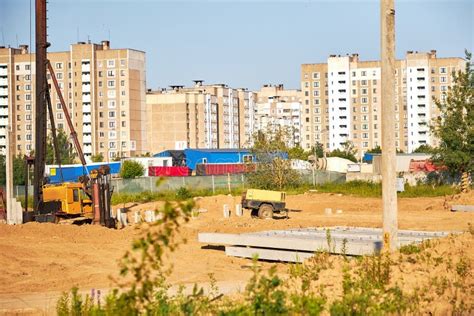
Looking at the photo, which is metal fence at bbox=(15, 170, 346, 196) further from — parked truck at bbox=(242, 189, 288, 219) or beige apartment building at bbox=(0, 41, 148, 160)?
beige apartment building at bbox=(0, 41, 148, 160)

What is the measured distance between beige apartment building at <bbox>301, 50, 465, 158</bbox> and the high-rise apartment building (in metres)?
15.4

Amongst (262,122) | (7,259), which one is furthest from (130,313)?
(262,122)

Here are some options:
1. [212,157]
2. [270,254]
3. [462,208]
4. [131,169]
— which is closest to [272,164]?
[131,169]

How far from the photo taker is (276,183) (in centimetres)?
5694

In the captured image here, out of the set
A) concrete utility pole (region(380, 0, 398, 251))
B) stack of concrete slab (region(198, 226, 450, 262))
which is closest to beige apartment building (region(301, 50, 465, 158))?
stack of concrete slab (region(198, 226, 450, 262))

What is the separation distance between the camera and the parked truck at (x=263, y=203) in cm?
3628

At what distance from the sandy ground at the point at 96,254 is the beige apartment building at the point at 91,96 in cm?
8320

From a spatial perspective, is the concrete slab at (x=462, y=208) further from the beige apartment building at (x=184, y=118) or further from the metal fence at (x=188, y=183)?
the beige apartment building at (x=184, y=118)

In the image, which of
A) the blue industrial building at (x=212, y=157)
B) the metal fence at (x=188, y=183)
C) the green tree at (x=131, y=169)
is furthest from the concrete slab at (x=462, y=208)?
the blue industrial building at (x=212, y=157)

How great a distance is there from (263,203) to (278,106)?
13588 cm

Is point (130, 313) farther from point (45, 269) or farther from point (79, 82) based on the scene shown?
point (79, 82)

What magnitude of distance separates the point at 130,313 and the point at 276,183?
48.9m

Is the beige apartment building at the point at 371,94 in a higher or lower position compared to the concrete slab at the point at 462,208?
higher

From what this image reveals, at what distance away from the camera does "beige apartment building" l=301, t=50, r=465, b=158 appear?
140500mm
